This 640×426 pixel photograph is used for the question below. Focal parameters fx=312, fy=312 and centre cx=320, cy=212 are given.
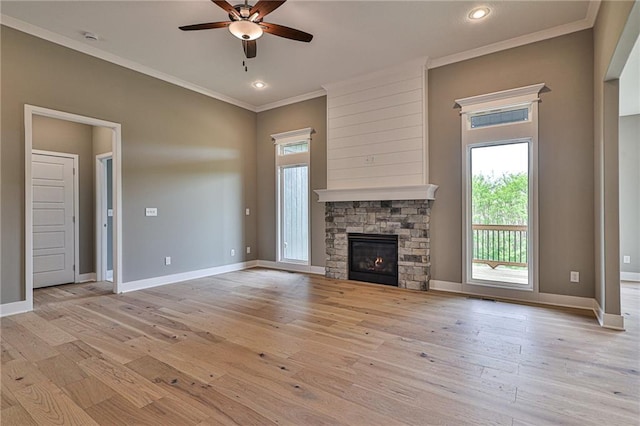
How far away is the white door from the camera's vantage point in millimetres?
5000

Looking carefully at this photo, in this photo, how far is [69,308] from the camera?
386 centimetres

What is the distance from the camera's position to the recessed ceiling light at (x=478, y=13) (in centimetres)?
338

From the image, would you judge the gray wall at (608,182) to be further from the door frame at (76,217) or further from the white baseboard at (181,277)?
the door frame at (76,217)

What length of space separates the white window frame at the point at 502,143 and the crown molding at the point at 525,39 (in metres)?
0.58

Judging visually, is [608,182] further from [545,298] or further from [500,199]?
[545,298]

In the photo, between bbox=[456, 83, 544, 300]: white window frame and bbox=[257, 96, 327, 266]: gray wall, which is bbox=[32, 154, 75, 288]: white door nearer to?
bbox=[257, 96, 327, 266]: gray wall

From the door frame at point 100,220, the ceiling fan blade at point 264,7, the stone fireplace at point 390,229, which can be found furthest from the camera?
the door frame at point 100,220

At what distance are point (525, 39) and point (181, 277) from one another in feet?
20.0

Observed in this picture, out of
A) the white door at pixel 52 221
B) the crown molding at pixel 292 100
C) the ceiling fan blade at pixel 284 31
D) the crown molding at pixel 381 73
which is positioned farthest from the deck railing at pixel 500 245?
the white door at pixel 52 221

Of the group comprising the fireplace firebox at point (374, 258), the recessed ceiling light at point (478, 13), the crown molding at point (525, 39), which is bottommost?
the fireplace firebox at point (374, 258)

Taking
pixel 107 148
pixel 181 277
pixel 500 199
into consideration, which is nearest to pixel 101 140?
pixel 107 148

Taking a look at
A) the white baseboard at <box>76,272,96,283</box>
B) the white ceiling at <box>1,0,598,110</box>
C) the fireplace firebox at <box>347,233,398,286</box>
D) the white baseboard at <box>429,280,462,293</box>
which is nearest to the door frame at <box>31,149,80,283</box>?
the white baseboard at <box>76,272,96,283</box>

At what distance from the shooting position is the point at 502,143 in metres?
4.17

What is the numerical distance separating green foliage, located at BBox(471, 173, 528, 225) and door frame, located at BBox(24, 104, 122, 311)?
5098mm
